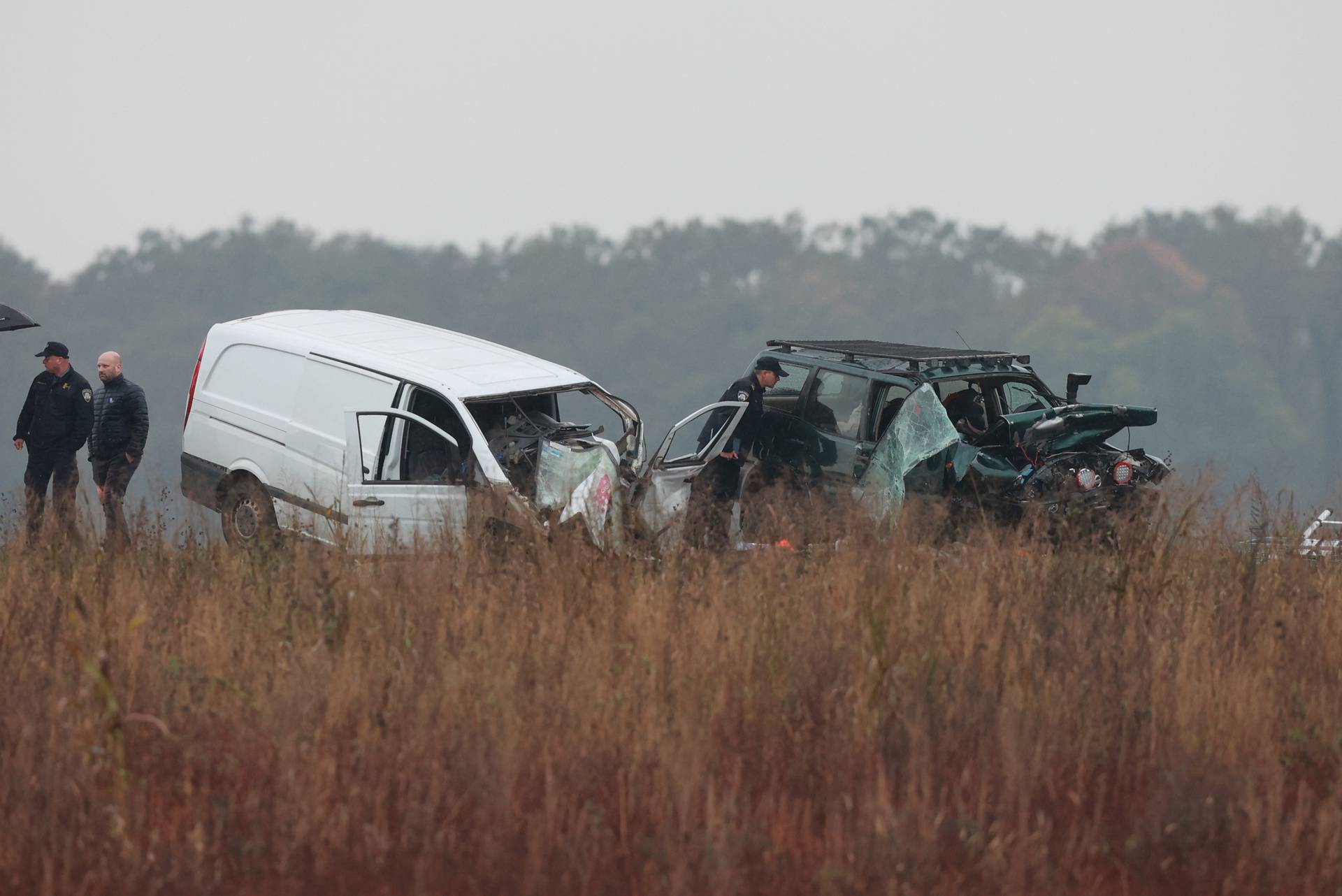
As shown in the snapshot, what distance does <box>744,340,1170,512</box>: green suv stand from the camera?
1049cm

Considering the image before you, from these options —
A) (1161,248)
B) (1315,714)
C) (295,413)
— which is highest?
(1161,248)

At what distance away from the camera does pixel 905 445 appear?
1087 cm

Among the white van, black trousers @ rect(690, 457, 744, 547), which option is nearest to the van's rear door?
the white van

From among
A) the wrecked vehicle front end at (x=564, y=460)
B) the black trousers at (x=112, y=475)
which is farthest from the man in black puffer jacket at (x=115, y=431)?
the wrecked vehicle front end at (x=564, y=460)

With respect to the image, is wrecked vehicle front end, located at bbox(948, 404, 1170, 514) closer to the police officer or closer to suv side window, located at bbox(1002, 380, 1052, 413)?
suv side window, located at bbox(1002, 380, 1052, 413)

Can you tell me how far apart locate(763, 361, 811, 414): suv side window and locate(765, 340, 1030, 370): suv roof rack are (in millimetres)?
196

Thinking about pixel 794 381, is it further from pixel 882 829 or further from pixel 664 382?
pixel 664 382

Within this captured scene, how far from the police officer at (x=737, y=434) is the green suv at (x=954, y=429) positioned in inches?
5.4

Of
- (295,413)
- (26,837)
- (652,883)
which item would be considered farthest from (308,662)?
(295,413)

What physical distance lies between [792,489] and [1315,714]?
542 cm

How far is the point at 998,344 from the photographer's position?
122 m

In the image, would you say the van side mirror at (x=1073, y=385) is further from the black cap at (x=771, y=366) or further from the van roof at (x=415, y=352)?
the van roof at (x=415, y=352)

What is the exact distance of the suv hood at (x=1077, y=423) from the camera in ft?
34.4

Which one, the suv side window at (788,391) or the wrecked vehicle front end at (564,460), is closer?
the wrecked vehicle front end at (564,460)
